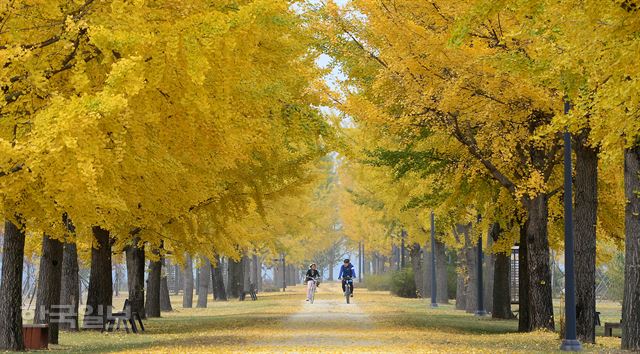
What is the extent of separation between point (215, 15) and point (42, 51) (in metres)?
3.43

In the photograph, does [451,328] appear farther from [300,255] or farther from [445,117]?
[300,255]

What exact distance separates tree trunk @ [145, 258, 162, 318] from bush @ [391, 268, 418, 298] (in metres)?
26.1

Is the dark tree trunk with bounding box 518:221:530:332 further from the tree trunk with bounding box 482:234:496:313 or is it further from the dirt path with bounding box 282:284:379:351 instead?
the tree trunk with bounding box 482:234:496:313

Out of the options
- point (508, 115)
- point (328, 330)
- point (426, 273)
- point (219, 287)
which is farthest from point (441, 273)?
point (508, 115)

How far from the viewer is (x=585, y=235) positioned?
918 inches

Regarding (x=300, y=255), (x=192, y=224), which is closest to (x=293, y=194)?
(x=192, y=224)

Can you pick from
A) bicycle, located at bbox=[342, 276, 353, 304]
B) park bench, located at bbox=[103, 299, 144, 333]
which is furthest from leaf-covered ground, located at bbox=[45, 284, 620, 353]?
bicycle, located at bbox=[342, 276, 353, 304]

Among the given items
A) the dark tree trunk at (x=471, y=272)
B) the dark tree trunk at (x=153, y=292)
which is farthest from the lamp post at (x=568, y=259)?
the dark tree trunk at (x=153, y=292)

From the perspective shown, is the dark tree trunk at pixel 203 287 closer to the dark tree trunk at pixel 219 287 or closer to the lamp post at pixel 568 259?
the dark tree trunk at pixel 219 287

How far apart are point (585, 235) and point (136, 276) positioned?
1797cm

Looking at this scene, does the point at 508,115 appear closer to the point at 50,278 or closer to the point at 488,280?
the point at 50,278

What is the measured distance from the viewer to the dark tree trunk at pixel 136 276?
37281 millimetres

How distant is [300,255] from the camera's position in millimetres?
93312

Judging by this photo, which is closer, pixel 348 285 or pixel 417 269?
pixel 348 285
